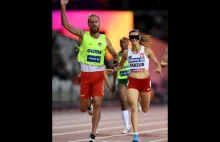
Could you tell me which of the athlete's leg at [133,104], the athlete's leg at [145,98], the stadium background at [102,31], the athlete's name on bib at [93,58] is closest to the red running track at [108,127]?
the athlete's leg at [145,98]

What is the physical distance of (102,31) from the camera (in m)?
29.9

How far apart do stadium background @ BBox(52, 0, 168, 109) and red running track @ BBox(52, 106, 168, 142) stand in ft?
8.09

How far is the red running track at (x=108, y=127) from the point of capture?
49.6ft

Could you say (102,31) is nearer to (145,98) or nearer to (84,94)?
(145,98)

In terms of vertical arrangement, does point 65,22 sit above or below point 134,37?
above

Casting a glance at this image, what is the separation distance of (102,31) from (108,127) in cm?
1165

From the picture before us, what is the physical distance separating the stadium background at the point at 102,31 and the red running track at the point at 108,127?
8.09 ft

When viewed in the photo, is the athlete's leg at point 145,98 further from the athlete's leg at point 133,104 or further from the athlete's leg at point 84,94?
the athlete's leg at point 84,94

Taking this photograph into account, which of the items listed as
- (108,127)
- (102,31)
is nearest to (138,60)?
(108,127)
